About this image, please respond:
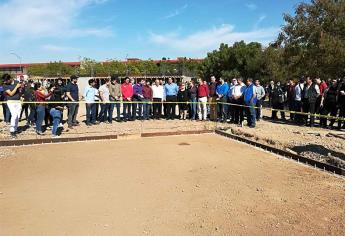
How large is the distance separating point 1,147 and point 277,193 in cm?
791

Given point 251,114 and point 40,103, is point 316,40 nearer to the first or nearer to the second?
point 251,114

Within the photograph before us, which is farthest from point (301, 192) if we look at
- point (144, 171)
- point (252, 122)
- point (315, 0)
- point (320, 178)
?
point (315, 0)

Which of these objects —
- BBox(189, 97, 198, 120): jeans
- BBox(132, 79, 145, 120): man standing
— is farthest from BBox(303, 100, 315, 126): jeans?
BBox(132, 79, 145, 120): man standing

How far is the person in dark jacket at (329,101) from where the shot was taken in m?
14.7

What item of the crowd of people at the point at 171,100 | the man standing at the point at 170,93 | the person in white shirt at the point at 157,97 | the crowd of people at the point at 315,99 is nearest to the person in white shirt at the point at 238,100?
the crowd of people at the point at 171,100

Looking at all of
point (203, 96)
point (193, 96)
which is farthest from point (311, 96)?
point (193, 96)

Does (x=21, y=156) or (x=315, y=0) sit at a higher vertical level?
(x=315, y=0)

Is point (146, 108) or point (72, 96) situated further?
point (146, 108)

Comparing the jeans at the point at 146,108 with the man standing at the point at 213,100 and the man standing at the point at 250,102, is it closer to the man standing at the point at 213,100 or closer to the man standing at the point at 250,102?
the man standing at the point at 213,100

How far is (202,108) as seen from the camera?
17.0 m

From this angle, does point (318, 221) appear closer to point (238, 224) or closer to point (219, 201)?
point (238, 224)

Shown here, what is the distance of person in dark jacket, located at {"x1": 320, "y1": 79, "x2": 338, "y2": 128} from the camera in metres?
14.7

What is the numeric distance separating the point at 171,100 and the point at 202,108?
4.64 feet

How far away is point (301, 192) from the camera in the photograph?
6.91 metres
